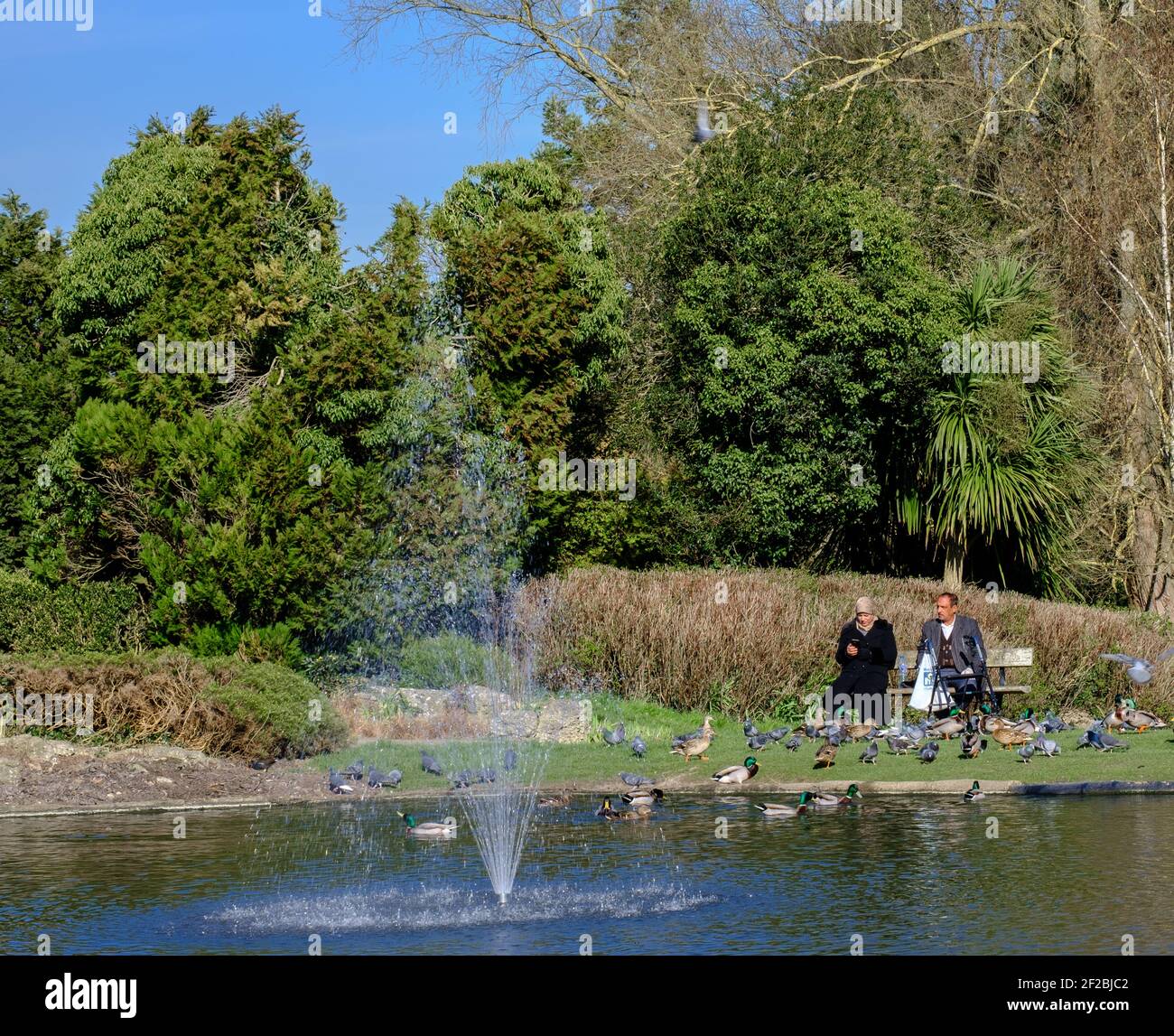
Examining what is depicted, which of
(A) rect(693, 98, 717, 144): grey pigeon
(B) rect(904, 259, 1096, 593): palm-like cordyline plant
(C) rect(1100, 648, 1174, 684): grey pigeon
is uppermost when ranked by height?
(A) rect(693, 98, 717, 144): grey pigeon

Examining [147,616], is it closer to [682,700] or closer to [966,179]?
[682,700]

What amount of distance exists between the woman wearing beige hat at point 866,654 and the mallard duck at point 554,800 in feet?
14.2

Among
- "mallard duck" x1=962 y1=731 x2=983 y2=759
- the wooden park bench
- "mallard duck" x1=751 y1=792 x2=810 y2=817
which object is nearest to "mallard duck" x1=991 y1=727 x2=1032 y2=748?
"mallard duck" x1=962 y1=731 x2=983 y2=759

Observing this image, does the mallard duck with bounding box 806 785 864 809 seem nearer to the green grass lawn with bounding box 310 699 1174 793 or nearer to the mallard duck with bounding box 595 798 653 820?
the green grass lawn with bounding box 310 699 1174 793

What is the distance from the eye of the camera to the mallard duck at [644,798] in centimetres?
1340

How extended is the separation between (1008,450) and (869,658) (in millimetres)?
9664

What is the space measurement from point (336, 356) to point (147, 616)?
457cm

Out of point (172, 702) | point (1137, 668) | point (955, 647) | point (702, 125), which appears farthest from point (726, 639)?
point (702, 125)

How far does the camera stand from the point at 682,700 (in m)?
19.9

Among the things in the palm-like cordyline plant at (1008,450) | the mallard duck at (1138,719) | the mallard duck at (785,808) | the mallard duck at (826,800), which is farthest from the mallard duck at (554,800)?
the palm-like cordyline plant at (1008,450)

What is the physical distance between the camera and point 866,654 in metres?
17.3

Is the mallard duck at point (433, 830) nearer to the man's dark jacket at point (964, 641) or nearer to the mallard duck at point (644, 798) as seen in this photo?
the mallard duck at point (644, 798)

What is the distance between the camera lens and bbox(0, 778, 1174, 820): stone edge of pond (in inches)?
545

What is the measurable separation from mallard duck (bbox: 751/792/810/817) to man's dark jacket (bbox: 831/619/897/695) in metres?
4.06
